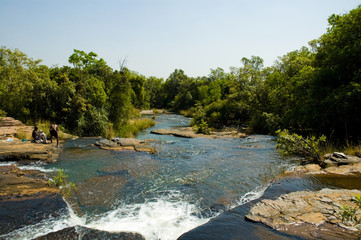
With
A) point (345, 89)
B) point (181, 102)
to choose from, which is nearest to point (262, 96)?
point (345, 89)

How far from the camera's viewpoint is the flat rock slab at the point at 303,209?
207 inches

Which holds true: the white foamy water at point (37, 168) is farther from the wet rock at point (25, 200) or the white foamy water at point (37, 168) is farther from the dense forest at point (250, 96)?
the dense forest at point (250, 96)

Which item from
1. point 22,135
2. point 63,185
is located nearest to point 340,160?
point 63,185

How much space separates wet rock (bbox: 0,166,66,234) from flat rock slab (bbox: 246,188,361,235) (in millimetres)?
5507

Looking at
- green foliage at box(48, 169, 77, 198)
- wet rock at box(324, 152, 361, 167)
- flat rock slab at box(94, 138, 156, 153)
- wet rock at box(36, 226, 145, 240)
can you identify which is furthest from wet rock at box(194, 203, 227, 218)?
flat rock slab at box(94, 138, 156, 153)

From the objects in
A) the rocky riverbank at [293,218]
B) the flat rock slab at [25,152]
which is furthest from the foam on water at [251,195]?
the flat rock slab at [25,152]

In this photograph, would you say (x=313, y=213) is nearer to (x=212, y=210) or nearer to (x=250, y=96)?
(x=212, y=210)

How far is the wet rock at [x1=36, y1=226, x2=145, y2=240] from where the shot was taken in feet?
16.9

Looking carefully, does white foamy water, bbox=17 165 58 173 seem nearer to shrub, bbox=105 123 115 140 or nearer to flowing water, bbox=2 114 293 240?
flowing water, bbox=2 114 293 240

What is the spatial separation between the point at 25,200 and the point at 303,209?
7961 mm

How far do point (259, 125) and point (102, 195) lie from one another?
71.0ft

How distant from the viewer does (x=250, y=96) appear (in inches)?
1222

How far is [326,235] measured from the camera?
4.69 meters

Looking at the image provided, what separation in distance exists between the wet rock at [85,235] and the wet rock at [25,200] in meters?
1.03
